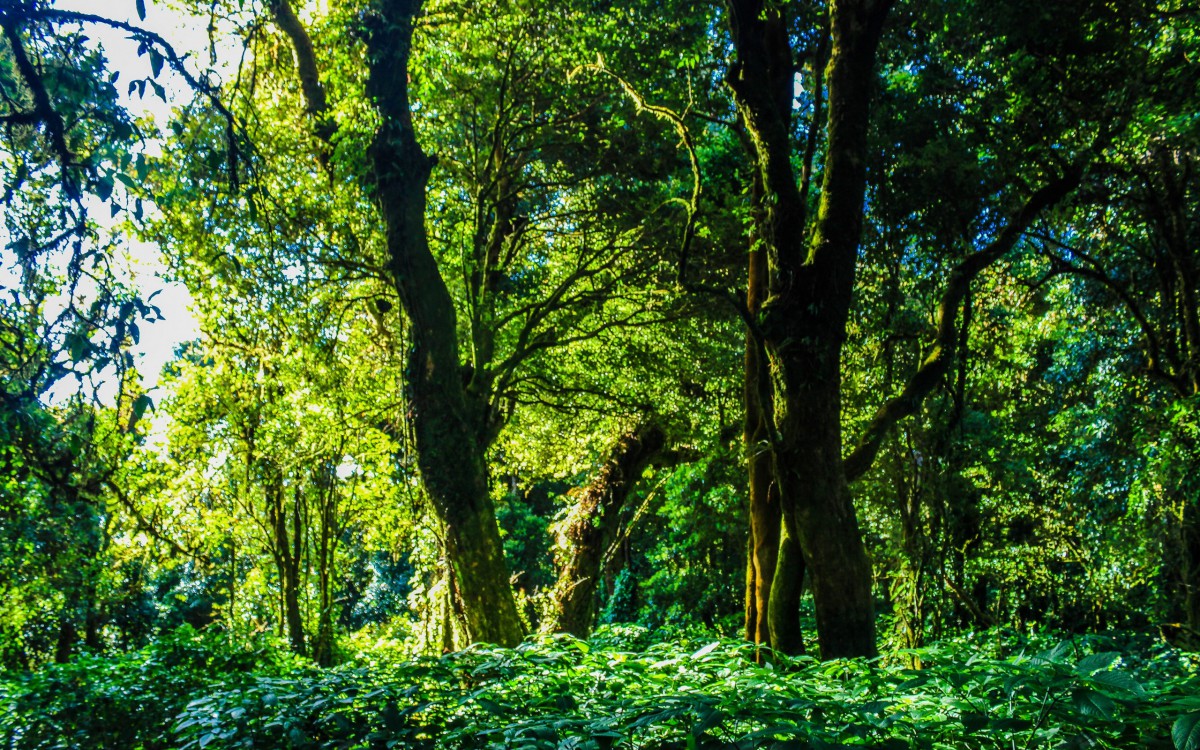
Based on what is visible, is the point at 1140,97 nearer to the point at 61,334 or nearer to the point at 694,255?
the point at 694,255

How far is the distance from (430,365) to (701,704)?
536 centimetres

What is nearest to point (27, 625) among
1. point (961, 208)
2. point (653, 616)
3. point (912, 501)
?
point (653, 616)

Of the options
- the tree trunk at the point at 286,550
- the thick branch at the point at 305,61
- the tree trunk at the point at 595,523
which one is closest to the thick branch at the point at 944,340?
the thick branch at the point at 305,61

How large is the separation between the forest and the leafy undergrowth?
2 centimetres

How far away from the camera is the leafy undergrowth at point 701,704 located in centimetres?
197

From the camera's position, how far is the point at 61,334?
3.74 meters

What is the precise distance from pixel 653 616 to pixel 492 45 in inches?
579

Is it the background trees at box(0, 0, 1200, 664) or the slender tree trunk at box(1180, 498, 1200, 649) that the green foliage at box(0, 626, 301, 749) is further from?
the slender tree trunk at box(1180, 498, 1200, 649)

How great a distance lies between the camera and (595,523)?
13.4m

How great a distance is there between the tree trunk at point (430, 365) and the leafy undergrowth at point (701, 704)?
2.55m

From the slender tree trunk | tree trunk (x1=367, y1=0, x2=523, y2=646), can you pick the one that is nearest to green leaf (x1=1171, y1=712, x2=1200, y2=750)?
tree trunk (x1=367, y1=0, x2=523, y2=646)

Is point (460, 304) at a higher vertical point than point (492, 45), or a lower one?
lower

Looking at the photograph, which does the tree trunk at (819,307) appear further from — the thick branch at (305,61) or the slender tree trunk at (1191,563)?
the slender tree trunk at (1191,563)

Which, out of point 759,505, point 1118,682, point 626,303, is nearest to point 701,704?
point 1118,682
